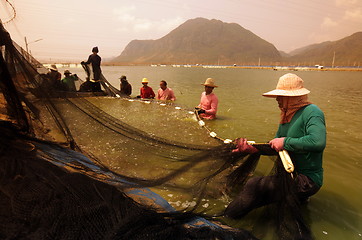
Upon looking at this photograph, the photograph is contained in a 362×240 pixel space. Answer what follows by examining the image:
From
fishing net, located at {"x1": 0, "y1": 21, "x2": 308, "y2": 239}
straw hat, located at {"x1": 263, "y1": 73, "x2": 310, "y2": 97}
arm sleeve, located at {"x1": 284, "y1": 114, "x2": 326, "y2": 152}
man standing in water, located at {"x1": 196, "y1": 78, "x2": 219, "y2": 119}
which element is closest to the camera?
fishing net, located at {"x1": 0, "y1": 21, "x2": 308, "y2": 239}

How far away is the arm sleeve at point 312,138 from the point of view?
2350 mm

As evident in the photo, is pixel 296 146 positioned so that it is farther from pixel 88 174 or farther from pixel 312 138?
pixel 88 174

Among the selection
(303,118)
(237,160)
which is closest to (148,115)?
(237,160)

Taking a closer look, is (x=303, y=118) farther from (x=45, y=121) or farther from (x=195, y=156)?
(x=45, y=121)

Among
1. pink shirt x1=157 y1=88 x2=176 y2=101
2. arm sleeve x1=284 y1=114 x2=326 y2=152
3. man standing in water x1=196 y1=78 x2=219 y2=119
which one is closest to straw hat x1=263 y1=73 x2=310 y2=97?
arm sleeve x1=284 y1=114 x2=326 y2=152

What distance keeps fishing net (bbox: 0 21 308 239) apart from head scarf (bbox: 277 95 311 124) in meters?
0.51

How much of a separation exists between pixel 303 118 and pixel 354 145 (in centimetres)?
531

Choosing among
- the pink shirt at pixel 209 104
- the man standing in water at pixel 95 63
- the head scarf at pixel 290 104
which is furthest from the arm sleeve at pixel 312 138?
the man standing in water at pixel 95 63

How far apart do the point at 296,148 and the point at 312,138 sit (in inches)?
Answer: 8.0

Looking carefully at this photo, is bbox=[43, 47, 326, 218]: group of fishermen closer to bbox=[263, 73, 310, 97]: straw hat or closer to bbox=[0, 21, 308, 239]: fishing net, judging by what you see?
bbox=[263, 73, 310, 97]: straw hat

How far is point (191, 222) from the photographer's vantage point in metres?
2.14

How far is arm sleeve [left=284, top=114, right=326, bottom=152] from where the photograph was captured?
235cm

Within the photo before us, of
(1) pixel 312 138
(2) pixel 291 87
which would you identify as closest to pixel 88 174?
(1) pixel 312 138

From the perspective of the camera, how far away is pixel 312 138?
7.76 feet
